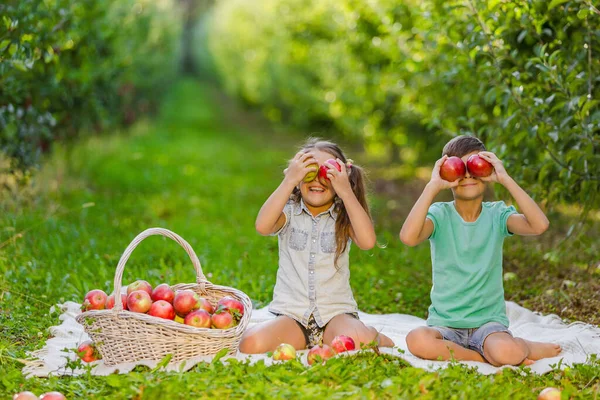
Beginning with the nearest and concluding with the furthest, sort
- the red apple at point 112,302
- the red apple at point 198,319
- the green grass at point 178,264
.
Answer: the green grass at point 178,264 → the red apple at point 198,319 → the red apple at point 112,302

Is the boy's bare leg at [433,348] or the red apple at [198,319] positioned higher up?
the red apple at [198,319]

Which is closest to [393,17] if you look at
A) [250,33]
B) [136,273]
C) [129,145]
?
[136,273]

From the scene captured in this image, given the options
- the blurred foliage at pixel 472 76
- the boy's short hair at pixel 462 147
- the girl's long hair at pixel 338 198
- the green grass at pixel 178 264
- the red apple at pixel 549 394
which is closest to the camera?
the red apple at pixel 549 394

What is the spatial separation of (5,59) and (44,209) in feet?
6.91

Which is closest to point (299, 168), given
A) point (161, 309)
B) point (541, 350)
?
point (161, 309)

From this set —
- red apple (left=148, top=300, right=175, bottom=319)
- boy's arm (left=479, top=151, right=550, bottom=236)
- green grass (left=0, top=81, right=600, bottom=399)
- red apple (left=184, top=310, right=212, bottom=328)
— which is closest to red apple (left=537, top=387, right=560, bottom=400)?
green grass (left=0, top=81, right=600, bottom=399)

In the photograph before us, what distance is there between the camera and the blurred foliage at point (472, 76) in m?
4.74

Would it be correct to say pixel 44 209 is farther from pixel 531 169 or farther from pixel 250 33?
pixel 250 33

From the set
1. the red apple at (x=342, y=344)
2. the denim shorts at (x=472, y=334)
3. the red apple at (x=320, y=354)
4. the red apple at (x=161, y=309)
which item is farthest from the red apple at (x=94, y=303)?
the denim shorts at (x=472, y=334)

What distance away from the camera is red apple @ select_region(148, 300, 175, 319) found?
360 centimetres

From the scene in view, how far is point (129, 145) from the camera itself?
13602 mm

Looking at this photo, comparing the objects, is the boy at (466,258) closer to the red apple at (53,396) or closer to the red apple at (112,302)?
the red apple at (112,302)

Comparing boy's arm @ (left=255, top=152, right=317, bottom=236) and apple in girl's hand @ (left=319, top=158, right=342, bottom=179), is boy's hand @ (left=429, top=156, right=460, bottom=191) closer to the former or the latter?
apple in girl's hand @ (left=319, top=158, right=342, bottom=179)

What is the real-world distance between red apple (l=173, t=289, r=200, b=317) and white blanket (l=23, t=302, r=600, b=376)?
10.3 inches
